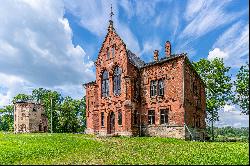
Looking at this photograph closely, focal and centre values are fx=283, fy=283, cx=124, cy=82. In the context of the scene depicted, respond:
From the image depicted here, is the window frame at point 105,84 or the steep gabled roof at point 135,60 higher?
the steep gabled roof at point 135,60

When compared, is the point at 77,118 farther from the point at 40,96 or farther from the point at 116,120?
the point at 116,120

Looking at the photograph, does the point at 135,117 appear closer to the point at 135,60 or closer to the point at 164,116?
the point at 164,116

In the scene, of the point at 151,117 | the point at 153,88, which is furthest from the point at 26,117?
the point at 153,88

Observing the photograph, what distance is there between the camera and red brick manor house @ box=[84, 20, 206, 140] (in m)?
32.9

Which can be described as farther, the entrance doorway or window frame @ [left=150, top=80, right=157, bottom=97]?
the entrance doorway

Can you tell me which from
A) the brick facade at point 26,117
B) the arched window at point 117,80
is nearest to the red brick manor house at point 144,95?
the arched window at point 117,80

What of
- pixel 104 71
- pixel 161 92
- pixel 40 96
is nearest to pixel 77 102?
pixel 40 96

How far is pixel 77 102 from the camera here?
260ft

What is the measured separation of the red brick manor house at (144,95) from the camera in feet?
108

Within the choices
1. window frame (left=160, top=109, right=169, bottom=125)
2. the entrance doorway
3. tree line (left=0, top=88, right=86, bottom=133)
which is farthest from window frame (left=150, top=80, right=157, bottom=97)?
tree line (left=0, top=88, right=86, bottom=133)

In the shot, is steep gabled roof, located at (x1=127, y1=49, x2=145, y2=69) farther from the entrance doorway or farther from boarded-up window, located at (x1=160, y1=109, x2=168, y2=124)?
the entrance doorway

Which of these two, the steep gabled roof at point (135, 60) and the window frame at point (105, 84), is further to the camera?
the window frame at point (105, 84)

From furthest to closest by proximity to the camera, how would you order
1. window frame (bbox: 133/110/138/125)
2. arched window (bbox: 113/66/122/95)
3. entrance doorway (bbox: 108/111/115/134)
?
entrance doorway (bbox: 108/111/115/134) → arched window (bbox: 113/66/122/95) → window frame (bbox: 133/110/138/125)

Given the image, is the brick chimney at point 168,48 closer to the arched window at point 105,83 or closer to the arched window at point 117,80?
the arched window at point 117,80
